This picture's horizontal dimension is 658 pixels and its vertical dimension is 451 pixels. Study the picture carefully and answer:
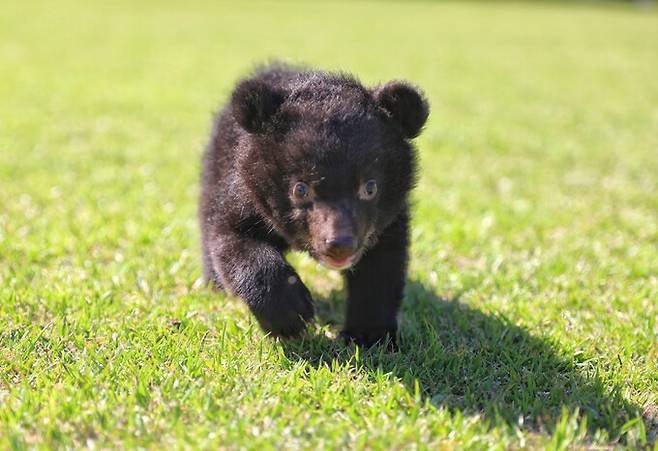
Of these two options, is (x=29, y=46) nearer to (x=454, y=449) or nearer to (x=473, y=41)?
(x=473, y=41)

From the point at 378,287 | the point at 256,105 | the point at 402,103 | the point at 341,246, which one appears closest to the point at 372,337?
the point at 378,287

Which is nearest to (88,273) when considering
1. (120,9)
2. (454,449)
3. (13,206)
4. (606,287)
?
(13,206)

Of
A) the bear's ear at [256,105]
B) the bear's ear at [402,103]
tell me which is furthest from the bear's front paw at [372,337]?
the bear's ear at [256,105]

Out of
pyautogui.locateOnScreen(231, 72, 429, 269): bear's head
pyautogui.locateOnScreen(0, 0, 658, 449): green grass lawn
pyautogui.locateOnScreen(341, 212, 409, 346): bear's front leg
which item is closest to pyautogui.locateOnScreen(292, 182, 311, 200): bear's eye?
pyautogui.locateOnScreen(231, 72, 429, 269): bear's head

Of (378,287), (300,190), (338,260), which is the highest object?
(300,190)

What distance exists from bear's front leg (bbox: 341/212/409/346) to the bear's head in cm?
18

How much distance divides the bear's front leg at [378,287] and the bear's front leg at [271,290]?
1.53ft

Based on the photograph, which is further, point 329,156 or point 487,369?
point 487,369

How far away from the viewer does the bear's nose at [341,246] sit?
351 centimetres

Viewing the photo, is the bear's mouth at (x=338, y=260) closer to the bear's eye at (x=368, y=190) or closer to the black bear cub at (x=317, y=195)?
the black bear cub at (x=317, y=195)

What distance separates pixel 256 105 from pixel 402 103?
0.80m

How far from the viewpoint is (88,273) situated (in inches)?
202

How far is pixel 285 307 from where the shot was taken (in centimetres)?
373

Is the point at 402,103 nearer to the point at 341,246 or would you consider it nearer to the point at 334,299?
the point at 341,246
